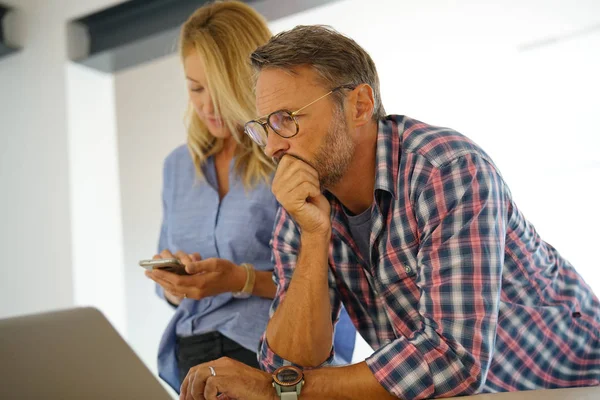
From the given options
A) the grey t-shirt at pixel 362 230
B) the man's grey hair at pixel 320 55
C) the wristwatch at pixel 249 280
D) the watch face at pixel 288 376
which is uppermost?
the man's grey hair at pixel 320 55

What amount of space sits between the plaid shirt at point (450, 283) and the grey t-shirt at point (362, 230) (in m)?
0.02

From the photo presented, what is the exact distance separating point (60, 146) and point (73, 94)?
0.33 m

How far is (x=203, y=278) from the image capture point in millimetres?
1665

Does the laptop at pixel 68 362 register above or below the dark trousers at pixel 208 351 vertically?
above

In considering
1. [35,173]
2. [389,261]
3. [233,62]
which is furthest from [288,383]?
[35,173]

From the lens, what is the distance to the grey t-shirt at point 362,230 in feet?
4.88

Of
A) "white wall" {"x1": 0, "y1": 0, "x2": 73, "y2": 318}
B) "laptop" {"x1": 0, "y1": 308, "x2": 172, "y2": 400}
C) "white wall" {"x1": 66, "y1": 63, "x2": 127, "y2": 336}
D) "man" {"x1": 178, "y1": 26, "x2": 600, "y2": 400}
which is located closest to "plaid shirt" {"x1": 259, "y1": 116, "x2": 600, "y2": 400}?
"man" {"x1": 178, "y1": 26, "x2": 600, "y2": 400}

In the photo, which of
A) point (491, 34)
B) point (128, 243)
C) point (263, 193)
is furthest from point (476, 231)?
point (128, 243)

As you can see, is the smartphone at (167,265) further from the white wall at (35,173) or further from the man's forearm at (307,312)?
the white wall at (35,173)

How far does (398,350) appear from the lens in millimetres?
1221

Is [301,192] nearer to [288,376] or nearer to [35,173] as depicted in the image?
[288,376]

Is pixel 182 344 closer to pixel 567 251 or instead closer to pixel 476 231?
pixel 476 231

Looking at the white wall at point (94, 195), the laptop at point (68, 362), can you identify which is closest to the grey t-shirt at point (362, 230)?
the laptop at point (68, 362)

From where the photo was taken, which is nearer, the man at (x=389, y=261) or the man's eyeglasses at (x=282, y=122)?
the man at (x=389, y=261)
